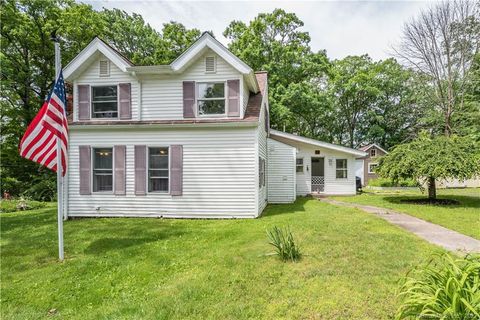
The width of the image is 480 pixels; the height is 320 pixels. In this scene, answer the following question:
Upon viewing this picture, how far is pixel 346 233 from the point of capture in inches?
267

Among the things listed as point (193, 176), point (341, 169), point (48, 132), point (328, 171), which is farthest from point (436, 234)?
point (341, 169)

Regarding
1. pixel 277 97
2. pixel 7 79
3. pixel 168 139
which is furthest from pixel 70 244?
pixel 277 97

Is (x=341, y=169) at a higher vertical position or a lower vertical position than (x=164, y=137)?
lower

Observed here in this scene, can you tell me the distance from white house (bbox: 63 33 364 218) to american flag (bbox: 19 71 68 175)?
4.03 metres

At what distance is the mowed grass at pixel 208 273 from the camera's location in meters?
3.47

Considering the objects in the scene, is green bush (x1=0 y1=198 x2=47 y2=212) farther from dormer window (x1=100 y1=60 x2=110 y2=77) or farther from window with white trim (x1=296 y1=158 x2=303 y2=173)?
window with white trim (x1=296 y1=158 x2=303 y2=173)

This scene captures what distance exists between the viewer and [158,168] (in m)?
10.2

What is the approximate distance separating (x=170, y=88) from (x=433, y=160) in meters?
11.4

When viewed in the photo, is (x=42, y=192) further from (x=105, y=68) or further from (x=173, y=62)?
(x=173, y=62)

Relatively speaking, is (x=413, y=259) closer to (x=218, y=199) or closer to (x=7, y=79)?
(x=218, y=199)

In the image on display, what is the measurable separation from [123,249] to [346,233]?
5603mm

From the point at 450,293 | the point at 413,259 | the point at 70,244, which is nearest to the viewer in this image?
the point at 450,293

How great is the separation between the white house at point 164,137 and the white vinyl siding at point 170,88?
0.12 feet

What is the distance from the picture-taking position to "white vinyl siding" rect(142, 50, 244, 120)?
392 inches
